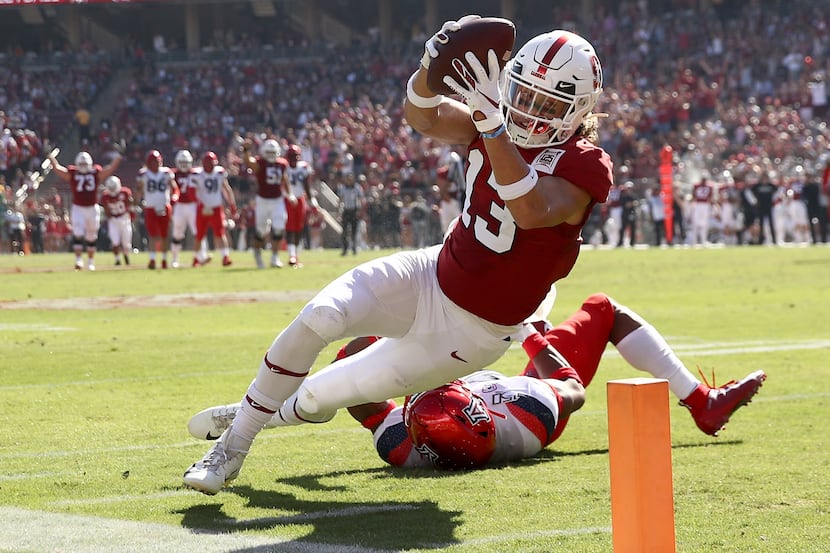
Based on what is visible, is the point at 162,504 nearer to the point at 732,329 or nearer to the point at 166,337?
the point at 166,337

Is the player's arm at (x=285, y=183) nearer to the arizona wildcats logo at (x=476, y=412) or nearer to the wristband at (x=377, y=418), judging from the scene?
the wristband at (x=377, y=418)

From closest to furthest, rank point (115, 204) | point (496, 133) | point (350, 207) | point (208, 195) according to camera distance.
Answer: point (496, 133) → point (208, 195) → point (115, 204) → point (350, 207)

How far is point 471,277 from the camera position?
4641mm

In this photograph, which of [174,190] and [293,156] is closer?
[174,190]

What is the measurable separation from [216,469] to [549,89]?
1.71 metres

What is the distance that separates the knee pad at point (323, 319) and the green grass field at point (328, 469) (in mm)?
611

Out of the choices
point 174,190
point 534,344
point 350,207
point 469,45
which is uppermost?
point 469,45

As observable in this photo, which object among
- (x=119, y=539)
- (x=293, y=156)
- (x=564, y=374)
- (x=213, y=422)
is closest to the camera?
(x=119, y=539)

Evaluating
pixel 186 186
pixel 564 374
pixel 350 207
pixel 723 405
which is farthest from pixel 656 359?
pixel 350 207

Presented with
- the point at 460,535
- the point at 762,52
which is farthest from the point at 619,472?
the point at 762,52

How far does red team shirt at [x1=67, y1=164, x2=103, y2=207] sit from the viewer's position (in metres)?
24.2

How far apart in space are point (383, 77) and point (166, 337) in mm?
35550

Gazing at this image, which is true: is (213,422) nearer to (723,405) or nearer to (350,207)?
(723,405)

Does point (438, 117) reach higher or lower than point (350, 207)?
higher
